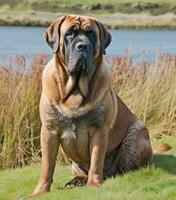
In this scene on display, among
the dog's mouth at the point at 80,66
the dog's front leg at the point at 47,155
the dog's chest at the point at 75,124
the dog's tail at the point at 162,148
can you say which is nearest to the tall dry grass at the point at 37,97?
the dog's tail at the point at 162,148

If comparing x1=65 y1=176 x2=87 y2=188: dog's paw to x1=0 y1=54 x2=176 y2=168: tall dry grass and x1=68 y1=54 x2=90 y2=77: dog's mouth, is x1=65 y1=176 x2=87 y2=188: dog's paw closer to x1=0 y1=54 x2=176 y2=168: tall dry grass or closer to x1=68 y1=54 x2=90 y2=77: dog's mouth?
x1=68 y1=54 x2=90 y2=77: dog's mouth

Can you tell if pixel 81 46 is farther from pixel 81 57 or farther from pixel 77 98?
pixel 77 98

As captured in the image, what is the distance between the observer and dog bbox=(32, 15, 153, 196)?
23.9ft

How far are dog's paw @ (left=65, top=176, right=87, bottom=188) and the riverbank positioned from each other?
4188 centimetres

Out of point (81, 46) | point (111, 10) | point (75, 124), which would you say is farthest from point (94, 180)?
point (111, 10)

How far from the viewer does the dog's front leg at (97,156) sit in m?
7.44

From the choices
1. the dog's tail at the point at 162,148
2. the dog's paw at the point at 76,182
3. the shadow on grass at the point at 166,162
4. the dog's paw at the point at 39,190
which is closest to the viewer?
the dog's paw at the point at 39,190

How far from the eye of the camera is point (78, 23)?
23.9ft

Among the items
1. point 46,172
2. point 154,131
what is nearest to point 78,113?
→ point 46,172

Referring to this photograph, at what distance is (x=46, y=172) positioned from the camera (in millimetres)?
7617

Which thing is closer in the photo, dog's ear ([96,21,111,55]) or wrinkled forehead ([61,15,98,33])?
wrinkled forehead ([61,15,98,33])

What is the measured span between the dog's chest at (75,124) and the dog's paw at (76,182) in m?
0.55

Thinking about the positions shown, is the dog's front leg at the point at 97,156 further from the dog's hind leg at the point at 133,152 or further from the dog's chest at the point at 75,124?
the dog's hind leg at the point at 133,152

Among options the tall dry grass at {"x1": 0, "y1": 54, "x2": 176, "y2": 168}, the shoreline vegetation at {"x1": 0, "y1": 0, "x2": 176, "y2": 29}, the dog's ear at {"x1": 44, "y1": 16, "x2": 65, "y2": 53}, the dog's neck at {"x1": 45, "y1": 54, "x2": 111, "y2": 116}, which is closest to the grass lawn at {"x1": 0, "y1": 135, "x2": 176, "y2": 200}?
the dog's neck at {"x1": 45, "y1": 54, "x2": 111, "y2": 116}
